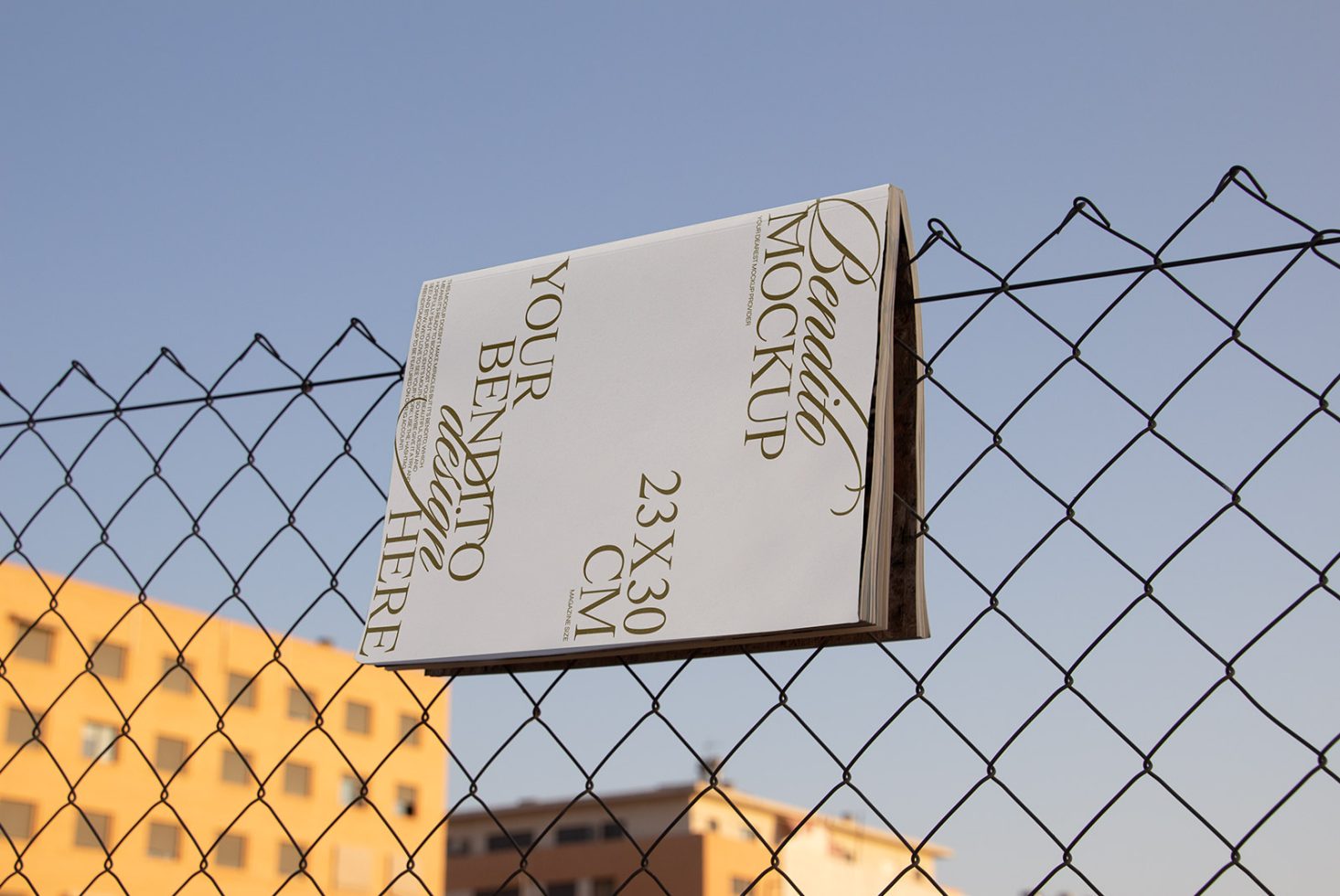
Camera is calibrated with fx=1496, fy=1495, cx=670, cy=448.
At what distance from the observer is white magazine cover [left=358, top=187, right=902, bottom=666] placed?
68.7 inches

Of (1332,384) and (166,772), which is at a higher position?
(166,772)

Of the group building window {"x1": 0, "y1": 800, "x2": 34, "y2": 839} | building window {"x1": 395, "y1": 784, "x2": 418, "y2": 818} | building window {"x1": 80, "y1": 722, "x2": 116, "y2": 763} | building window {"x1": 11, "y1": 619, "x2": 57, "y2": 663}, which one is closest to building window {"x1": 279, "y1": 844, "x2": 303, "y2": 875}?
building window {"x1": 395, "y1": 784, "x2": 418, "y2": 818}

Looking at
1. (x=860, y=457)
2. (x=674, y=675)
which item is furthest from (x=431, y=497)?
(x=860, y=457)

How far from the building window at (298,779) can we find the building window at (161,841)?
3.74 m

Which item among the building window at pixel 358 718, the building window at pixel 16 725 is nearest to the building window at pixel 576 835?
the building window at pixel 358 718

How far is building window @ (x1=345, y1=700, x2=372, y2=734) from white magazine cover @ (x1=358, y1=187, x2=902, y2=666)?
47431 mm

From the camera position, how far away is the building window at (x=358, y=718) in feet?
157

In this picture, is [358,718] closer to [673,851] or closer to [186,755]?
[673,851]

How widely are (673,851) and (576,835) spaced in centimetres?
609

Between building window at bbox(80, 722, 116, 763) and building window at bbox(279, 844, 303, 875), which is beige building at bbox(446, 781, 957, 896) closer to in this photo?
building window at bbox(279, 844, 303, 875)

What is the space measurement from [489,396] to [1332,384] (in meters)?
1.07

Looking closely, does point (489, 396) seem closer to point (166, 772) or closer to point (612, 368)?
point (612, 368)

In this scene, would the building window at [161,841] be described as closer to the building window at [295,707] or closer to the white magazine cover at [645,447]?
the building window at [295,707]

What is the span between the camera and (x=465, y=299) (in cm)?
217
